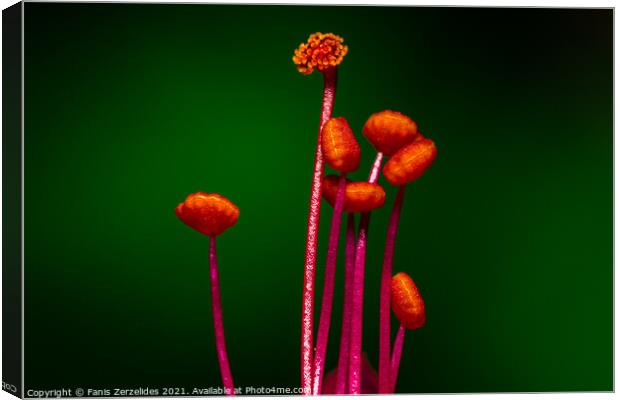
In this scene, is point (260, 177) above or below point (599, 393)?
above

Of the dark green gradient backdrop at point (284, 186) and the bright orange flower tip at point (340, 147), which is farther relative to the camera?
the dark green gradient backdrop at point (284, 186)

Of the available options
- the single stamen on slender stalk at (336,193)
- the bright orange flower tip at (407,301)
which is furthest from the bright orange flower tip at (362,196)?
the bright orange flower tip at (407,301)

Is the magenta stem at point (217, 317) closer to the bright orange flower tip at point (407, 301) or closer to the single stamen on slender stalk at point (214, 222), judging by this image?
the single stamen on slender stalk at point (214, 222)

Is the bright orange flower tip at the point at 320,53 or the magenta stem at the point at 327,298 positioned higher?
the bright orange flower tip at the point at 320,53

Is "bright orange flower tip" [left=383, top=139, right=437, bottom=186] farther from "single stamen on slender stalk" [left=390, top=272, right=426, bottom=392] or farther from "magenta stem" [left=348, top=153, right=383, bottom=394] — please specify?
"single stamen on slender stalk" [left=390, top=272, right=426, bottom=392]

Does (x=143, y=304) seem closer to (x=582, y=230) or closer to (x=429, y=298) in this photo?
(x=429, y=298)

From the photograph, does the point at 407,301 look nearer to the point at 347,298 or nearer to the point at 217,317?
the point at 347,298

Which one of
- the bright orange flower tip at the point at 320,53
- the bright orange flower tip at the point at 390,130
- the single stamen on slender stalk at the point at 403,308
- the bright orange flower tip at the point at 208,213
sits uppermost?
the bright orange flower tip at the point at 320,53

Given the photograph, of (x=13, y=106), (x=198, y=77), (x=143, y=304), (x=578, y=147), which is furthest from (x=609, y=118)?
(x=13, y=106)
